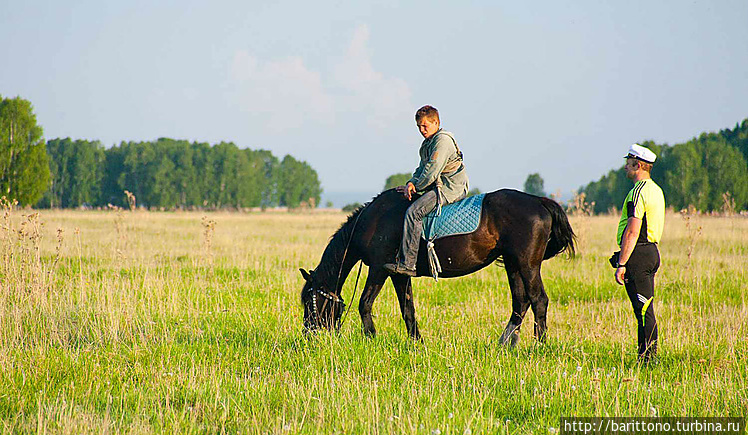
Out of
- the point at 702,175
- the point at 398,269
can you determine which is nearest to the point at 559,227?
the point at 398,269

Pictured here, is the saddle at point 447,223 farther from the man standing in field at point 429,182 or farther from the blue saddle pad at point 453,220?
the man standing in field at point 429,182

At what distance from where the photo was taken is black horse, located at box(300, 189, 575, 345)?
22.3ft

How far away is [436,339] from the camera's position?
6.69 m

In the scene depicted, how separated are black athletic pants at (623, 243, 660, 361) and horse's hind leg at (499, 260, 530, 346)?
1381mm

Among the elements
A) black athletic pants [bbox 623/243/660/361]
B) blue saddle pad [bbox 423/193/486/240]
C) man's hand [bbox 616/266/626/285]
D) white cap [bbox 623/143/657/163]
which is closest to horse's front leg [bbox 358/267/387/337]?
blue saddle pad [bbox 423/193/486/240]

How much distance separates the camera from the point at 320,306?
7047 mm

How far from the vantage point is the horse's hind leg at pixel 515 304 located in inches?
262

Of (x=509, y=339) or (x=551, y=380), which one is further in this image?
(x=509, y=339)

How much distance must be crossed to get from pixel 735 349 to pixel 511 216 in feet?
9.08

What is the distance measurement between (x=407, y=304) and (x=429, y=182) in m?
1.50

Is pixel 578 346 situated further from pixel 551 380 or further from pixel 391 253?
pixel 391 253

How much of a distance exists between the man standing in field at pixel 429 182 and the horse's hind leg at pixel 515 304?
1116 mm

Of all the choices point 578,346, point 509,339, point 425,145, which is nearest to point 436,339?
point 509,339

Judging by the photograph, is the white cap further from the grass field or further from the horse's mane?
the horse's mane
